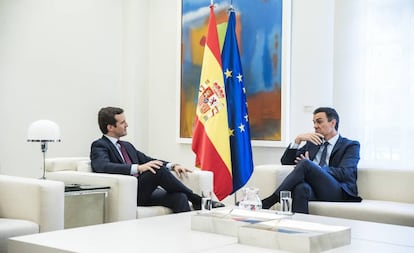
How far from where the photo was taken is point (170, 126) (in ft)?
20.2

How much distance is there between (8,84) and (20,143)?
58 centimetres

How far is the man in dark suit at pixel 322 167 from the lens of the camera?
13.1 feet

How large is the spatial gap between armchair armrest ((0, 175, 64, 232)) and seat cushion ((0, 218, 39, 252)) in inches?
3.0

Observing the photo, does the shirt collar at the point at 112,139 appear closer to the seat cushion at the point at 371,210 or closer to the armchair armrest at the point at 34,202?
the armchair armrest at the point at 34,202

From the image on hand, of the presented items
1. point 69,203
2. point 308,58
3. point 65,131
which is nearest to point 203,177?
point 69,203

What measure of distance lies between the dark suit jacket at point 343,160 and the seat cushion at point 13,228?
2308 millimetres

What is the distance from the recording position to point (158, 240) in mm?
2352

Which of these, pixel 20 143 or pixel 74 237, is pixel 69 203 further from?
pixel 20 143

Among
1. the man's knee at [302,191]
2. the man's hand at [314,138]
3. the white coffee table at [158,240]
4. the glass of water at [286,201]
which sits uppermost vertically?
the man's hand at [314,138]

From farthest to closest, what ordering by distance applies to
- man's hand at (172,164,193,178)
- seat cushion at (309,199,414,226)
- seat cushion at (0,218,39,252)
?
man's hand at (172,164,193,178)
seat cushion at (309,199,414,226)
seat cushion at (0,218,39,252)

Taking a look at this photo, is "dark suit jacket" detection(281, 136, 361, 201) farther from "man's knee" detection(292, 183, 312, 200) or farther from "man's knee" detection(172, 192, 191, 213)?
"man's knee" detection(172, 192, 191, 213)

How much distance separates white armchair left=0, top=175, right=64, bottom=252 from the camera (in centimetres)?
308

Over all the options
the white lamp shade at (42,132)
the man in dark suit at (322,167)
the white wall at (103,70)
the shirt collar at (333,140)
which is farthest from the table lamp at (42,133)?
the shirt collar at (333,140)

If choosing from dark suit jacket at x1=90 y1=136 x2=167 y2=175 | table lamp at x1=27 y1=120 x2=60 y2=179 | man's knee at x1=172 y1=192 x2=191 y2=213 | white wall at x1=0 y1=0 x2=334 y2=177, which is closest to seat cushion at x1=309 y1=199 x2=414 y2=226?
man's knee at x1=172 y1=192 x2=191 y2=213
